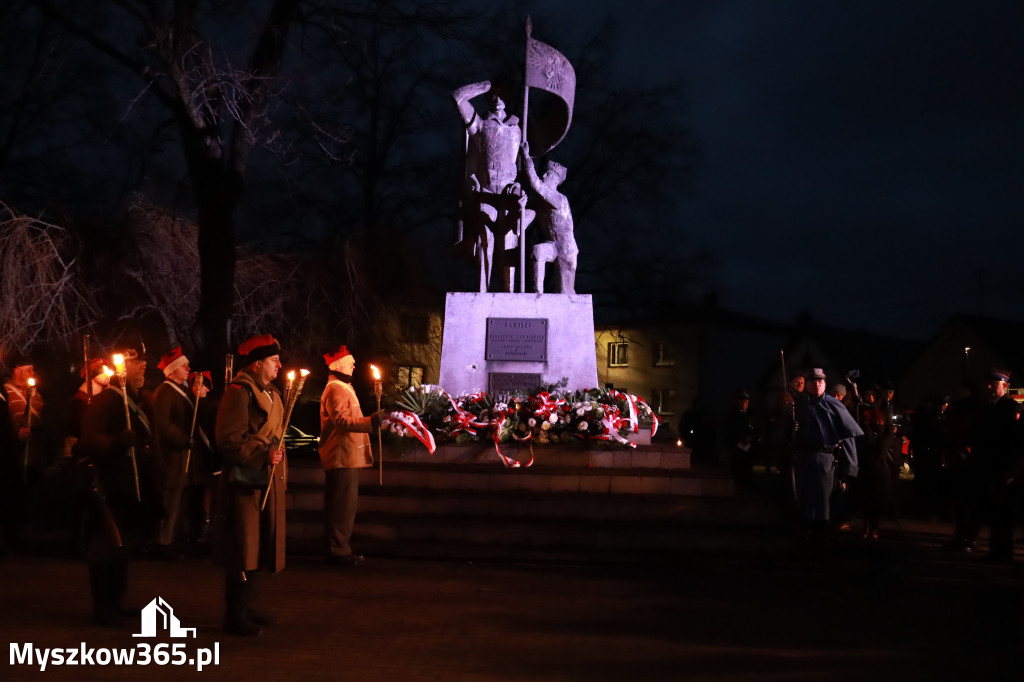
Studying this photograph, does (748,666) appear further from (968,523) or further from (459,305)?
(459,305)

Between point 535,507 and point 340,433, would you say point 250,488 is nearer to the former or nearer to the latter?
point 340,433

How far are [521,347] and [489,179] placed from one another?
2347 millimetres

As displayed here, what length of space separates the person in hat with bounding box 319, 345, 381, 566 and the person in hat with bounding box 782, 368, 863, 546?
435cm

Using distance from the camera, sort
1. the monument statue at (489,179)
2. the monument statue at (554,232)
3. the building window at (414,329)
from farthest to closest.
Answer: the building window at (414,329) < the monument statue at (554,232) < the monument statue at (489,179)

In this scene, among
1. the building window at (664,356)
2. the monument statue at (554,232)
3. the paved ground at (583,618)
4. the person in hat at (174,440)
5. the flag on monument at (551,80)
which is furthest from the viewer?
the building window at (664,356)

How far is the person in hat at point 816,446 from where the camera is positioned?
31.7ft

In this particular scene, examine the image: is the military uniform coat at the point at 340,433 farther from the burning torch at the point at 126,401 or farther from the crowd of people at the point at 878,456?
the crowd of people at the point at 878,456

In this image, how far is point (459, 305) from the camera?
13.1 metres

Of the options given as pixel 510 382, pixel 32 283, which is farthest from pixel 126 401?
pixel 32 283

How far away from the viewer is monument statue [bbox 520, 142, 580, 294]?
1352 centimetres

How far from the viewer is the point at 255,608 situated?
6.46 metres

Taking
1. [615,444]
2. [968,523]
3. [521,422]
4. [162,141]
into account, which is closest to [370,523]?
[521,422]

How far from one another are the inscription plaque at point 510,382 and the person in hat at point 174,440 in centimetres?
431

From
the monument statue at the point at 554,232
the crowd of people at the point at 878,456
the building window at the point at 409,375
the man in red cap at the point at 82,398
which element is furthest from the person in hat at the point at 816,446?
the building window at the point at 409,375
